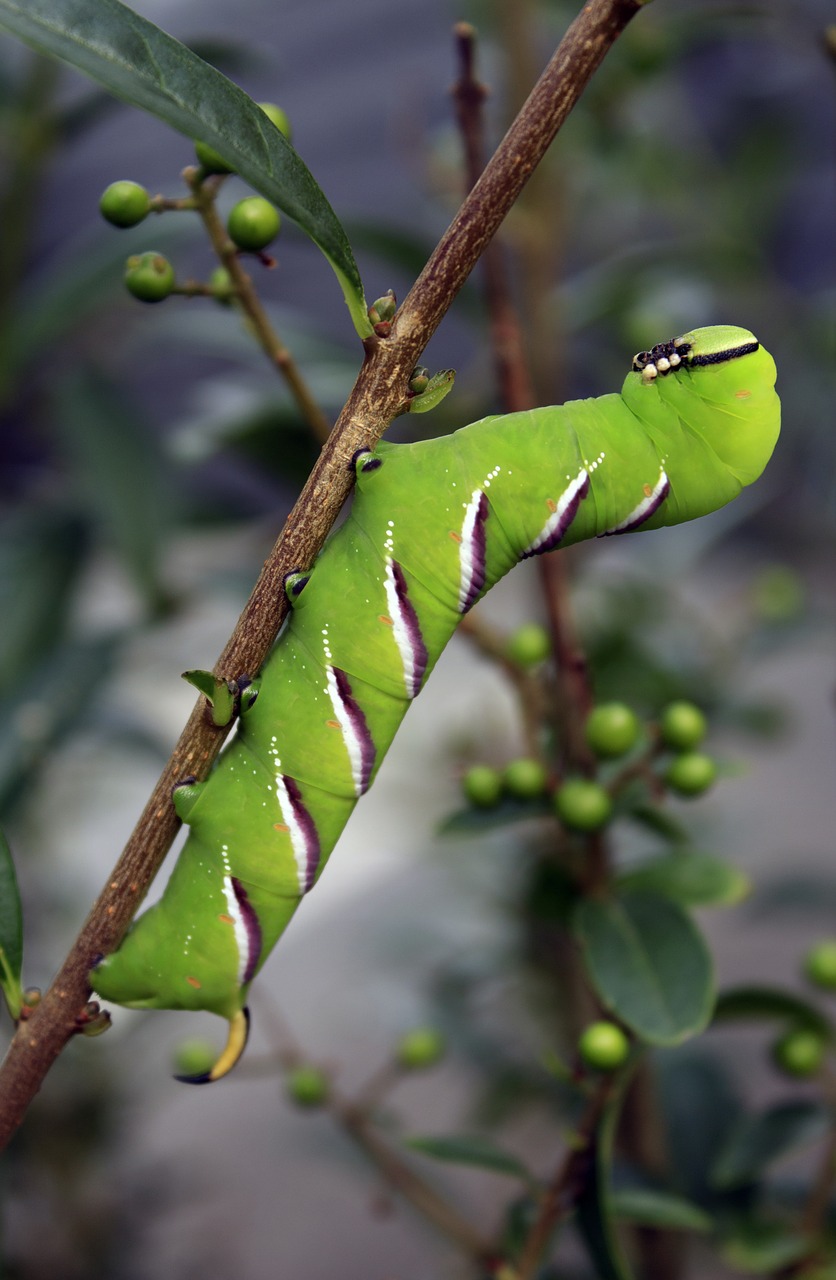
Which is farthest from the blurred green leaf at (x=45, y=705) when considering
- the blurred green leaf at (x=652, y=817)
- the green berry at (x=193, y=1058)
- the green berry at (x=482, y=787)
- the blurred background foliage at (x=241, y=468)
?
the blurred green leaf at (x=652, y=817)

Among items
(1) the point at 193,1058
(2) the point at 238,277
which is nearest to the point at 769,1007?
(1) the point at 193,1058

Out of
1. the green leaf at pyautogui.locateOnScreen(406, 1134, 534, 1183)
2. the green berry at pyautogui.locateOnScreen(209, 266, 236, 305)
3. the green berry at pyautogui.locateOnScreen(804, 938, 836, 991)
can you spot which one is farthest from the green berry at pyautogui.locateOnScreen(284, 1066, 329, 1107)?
the green berry at pyautogui.locateOnScreen(209, 266, 236, 305)

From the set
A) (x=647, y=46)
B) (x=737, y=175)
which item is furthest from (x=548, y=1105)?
(x=737, y=175)

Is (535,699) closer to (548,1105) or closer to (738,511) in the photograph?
(548,1105)

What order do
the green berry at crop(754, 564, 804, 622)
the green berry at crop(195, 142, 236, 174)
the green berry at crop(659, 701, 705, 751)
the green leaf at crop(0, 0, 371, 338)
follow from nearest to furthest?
the green leaf at crop(0, 0, 371, 338), the green berry at crop(195, 142, 236, 174), the green berry at crop(659, 701, 705, 751), the green berry at crop(754, 564, 804, 622)

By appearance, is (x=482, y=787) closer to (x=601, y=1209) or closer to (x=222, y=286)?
(x=601, y=1209)

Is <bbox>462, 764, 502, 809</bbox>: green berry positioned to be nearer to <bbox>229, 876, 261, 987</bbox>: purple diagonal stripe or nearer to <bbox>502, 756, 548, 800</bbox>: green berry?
<bbox>502, 756, 548, 800</bbox>: green berry
